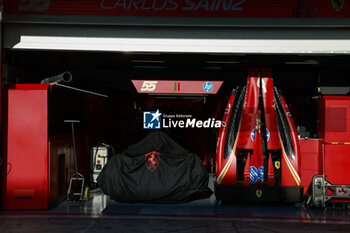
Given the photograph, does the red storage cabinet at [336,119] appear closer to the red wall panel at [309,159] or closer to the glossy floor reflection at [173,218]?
the red wall panel at [309,159]

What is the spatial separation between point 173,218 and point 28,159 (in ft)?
10.4

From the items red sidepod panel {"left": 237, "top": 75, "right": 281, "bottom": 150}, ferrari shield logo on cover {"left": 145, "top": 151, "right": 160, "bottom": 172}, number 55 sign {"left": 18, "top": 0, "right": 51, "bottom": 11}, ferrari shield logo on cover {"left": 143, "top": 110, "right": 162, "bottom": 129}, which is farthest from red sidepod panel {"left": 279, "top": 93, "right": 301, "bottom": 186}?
number 55 sign {"left": 18, "top": 0, "right": 51, "bottom": 11}

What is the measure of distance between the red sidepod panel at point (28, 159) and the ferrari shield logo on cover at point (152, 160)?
82.8 inches

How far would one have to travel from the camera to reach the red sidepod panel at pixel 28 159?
7254 mm

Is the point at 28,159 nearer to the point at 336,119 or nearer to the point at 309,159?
the point at 309,159

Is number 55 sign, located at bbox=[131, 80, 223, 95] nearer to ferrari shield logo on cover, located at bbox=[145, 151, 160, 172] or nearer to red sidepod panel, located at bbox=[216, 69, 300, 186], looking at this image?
red sidepod panel, located at bbox=[216, 69, 300, 186]

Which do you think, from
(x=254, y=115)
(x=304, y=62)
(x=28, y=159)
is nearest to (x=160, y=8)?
(x=254, y=115)

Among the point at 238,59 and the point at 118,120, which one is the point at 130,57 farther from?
the point at 118,120

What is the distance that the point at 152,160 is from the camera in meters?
7.93

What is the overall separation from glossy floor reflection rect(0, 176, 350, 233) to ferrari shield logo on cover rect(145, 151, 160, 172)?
2.67 ft

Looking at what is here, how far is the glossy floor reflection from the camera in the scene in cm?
603

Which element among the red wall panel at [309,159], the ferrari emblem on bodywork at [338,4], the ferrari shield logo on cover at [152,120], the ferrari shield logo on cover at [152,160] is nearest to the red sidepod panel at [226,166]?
the ferrari shield logo on cover at [152,160]

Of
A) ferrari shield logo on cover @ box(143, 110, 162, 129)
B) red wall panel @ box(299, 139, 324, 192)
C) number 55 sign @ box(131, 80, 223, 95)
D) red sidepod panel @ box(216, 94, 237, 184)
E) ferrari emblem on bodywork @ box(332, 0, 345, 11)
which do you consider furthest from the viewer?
ferrari shield logo on cover @ box(143, 110, 162, 129)

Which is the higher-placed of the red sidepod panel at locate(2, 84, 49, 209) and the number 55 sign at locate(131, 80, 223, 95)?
the number 55 sign at locate(131, 80, 223, 95)
